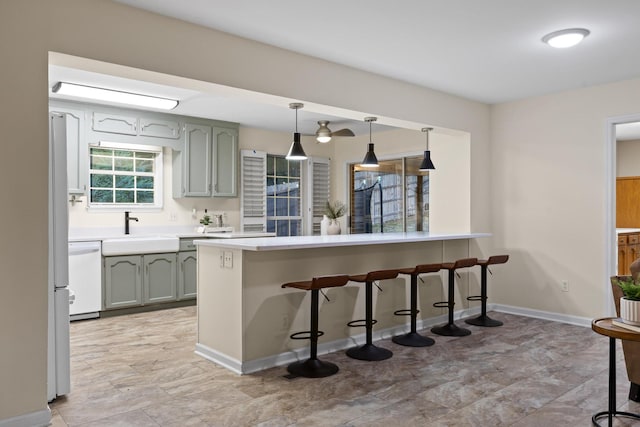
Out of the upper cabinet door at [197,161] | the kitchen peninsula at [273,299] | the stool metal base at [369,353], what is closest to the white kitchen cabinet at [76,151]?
the upper cabinet door at [197,161]

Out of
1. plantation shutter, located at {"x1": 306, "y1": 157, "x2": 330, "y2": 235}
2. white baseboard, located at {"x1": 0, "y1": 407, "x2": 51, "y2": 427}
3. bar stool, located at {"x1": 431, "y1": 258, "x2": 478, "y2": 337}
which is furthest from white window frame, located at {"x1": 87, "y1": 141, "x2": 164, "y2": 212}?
bar stool, located at {"x1": 431, "y1": 258, "x2": 478, "y2": 337}

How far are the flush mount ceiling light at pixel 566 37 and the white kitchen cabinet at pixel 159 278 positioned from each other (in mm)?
4732

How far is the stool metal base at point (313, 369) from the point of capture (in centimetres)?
349

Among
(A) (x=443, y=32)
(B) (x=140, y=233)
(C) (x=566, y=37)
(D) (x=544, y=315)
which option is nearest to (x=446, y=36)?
(A) (x=443, y=32)

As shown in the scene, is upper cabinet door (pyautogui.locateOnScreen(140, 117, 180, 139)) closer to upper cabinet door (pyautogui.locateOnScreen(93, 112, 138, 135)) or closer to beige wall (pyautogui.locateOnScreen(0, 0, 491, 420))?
upper cabinet door (pyautogui.locateOnScreen(93, 112, 138, 135))

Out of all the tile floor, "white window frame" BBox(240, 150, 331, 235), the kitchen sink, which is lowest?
the tile floor

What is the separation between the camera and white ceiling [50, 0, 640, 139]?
3.00 meters

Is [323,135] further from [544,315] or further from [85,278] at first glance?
[544,315]

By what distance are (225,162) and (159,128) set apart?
1.04 meters

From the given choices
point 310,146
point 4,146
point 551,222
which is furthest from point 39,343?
point 310,146

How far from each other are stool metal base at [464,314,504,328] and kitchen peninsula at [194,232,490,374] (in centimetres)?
A: 99

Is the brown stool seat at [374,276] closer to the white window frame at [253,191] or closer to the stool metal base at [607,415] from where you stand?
the stool metal base at [607,415]

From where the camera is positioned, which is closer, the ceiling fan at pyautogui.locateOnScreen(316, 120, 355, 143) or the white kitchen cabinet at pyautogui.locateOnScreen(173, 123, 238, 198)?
the ceiling fan at pyautogui.locateOnScreen(316, 120, 355, 143)

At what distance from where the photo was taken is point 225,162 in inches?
265
